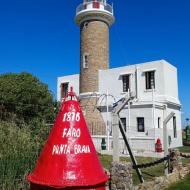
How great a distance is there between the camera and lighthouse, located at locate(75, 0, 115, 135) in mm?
25938

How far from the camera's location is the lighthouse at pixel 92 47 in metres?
25.9

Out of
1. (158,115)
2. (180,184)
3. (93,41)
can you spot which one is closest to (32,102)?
(93,41)

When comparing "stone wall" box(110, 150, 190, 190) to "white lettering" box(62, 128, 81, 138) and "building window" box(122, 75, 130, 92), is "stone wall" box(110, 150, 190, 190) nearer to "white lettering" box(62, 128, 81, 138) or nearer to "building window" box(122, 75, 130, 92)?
"white lettering" box(62, 128, 81, 138)

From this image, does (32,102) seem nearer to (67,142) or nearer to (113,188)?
(113,188)

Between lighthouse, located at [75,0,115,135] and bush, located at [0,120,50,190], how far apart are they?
1795cm

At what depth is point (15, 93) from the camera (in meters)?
21.8

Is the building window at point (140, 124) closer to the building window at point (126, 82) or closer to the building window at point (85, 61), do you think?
the building window at point (126, 82)

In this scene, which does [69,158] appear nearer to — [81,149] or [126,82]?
[81,149]

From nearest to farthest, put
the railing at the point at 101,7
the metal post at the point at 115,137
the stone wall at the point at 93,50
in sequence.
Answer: the metal post at the point at 115,137 < the stone wall at the point at 93,50 < the railing at the point at 101,7

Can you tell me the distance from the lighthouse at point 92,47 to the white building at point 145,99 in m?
0.69

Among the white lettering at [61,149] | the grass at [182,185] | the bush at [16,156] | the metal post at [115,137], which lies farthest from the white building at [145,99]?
the white lettering at [61,149]

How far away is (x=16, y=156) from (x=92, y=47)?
2064 centimetres

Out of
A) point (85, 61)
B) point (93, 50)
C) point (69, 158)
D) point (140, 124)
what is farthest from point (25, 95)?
point (69, 158)

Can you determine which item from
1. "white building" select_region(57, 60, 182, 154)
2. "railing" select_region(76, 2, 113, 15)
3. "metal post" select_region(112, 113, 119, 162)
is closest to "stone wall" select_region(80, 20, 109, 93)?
"white building" select_region(57, 60, 182, 154)
